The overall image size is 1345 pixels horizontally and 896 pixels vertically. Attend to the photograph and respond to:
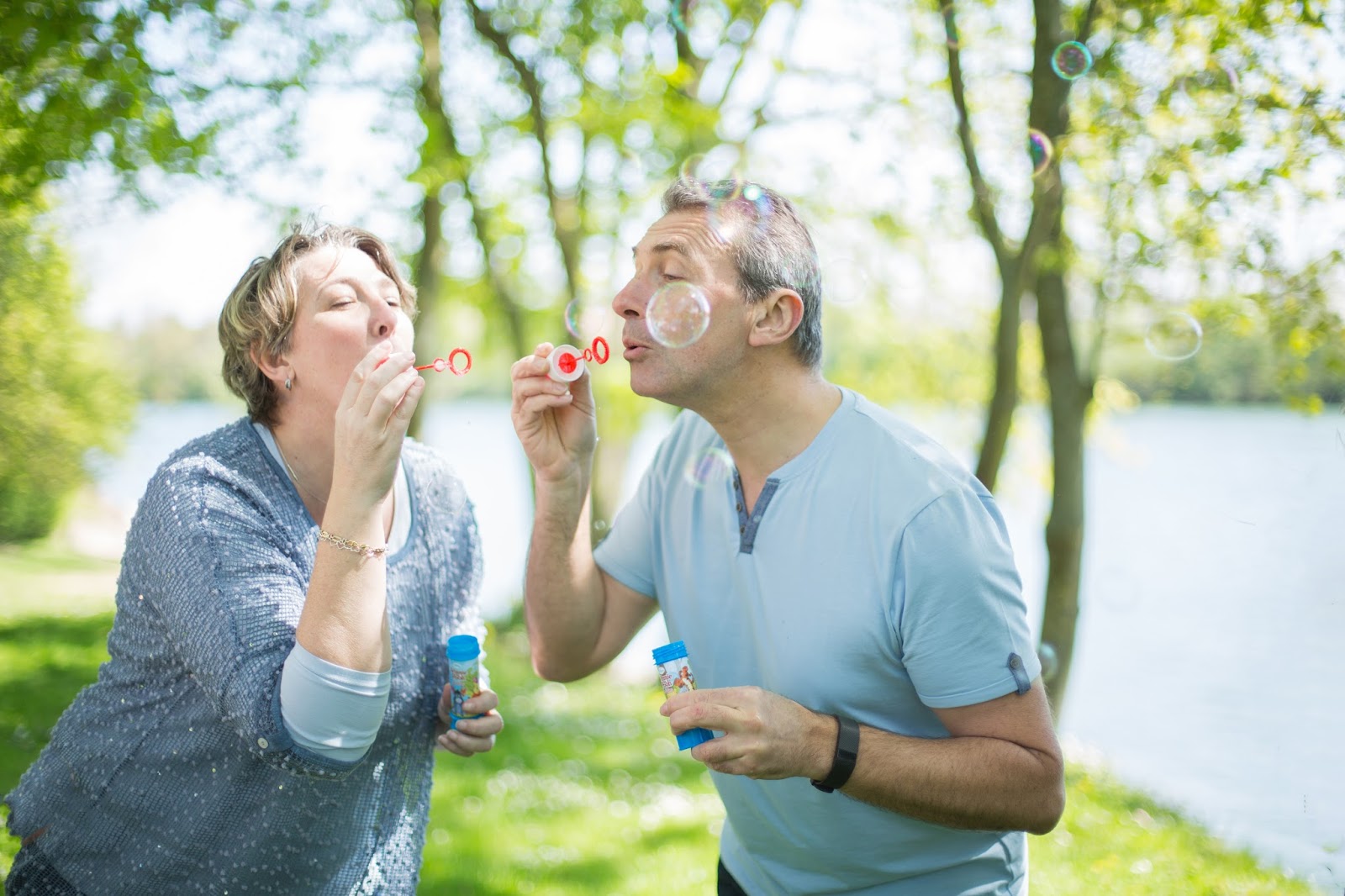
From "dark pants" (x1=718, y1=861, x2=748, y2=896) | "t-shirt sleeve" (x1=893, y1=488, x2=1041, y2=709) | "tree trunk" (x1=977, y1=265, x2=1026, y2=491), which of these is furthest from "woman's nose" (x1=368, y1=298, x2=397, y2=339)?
"tree trunk" (x1=977, y1=265, x2=1026, y2=491)

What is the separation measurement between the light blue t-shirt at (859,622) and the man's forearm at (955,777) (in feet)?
0.33

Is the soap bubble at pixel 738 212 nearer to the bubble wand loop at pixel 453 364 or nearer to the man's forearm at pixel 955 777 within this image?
the bubble wand loop at pixel 453 364

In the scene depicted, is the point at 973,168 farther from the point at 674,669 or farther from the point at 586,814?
the point at 674,669

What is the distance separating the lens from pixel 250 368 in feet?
7.31

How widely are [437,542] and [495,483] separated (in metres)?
36.5

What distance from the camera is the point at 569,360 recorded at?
92.4 inches

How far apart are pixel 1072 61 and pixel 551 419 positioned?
142 inches

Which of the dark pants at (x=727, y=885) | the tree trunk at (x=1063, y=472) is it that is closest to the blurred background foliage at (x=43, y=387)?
the dark pants at (x=727, y=885)

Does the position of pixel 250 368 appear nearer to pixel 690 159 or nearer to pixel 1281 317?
pixel 1281 317

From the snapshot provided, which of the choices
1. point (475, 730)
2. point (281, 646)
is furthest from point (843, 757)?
point (281, 646)

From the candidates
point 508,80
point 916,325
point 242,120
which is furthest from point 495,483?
point 242,120

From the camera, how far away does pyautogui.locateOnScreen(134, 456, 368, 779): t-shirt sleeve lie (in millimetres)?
1794

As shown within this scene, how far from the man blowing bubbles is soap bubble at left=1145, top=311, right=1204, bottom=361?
102 inches

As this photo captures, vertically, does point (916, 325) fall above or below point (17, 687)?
above
